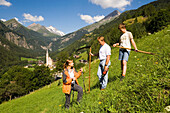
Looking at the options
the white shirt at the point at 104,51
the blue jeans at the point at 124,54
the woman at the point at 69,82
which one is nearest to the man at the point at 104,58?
the white shirt at the point at 104,51

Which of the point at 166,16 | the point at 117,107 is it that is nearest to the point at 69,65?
the point at 117,107

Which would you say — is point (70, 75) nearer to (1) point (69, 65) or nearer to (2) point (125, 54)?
(1) point (69, 65)

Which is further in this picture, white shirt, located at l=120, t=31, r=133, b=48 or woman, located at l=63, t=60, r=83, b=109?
white shirt, located at l=120, t=31, r=133, b=48

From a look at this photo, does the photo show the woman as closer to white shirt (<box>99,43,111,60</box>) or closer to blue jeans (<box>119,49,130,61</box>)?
white shirt (<box>99,43,111,60</box>)

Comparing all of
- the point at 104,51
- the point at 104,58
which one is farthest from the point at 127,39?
the point at 104,58

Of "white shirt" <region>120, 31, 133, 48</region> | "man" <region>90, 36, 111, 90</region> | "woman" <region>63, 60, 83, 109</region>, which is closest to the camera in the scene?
"woman" <region>63, 60, 83, 109</region>

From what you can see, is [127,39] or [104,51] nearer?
[104,51]

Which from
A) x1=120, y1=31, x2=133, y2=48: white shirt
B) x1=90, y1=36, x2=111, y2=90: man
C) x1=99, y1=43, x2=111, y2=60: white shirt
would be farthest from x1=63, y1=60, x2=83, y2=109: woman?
x1=120, y1=31, x2=133, y2=48: white shirt

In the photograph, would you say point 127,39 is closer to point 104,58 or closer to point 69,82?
point 104,58

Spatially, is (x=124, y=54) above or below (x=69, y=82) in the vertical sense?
above

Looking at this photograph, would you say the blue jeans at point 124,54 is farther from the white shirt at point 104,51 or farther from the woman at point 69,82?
the woman at point 69,82

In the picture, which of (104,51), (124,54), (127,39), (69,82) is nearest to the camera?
(69,82)

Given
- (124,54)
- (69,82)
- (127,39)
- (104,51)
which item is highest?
(127,39)

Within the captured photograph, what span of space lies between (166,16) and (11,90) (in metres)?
75.8
